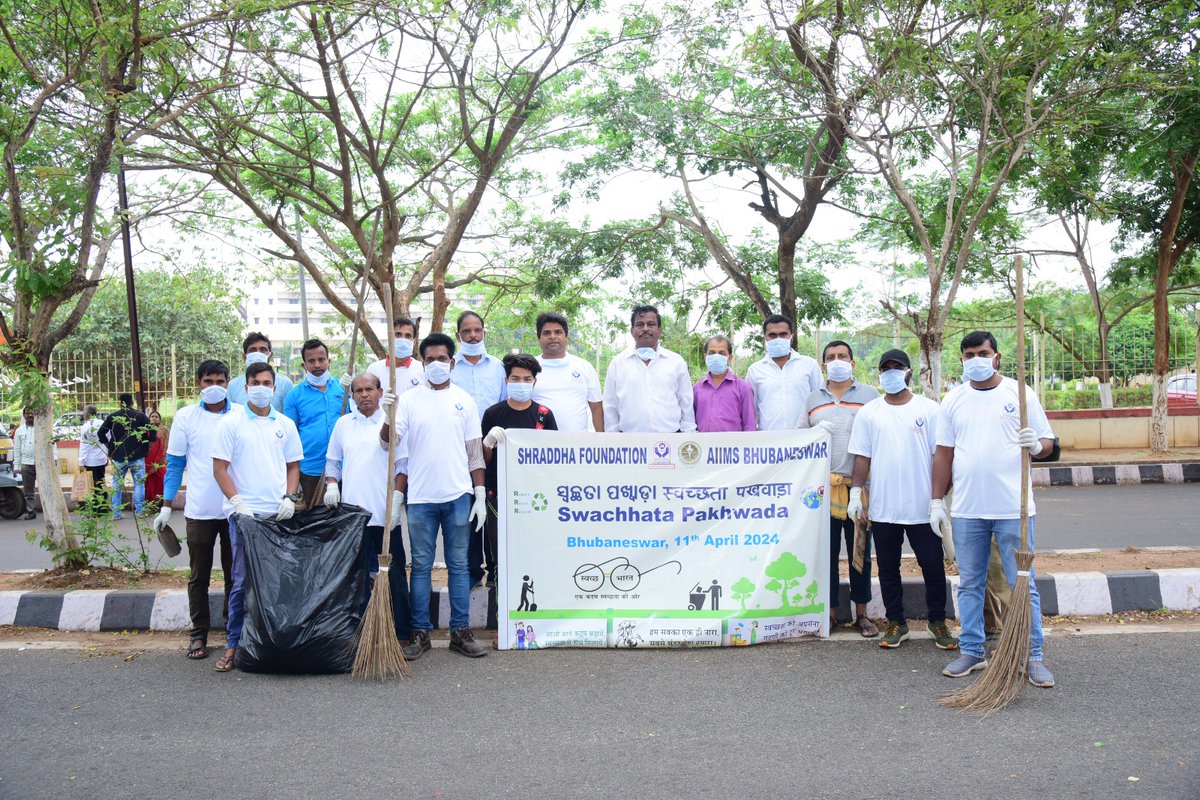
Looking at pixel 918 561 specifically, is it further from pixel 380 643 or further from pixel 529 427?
pixel 380 643

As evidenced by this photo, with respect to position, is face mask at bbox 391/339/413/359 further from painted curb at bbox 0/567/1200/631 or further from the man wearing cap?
the man wearing cap

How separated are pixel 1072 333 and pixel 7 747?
56.5 ft

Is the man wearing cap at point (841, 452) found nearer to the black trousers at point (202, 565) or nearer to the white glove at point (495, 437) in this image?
the white glove at point (495, 437)

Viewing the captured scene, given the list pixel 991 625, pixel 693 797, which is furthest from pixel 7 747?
pixel 991 625

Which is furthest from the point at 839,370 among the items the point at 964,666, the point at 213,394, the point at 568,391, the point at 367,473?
the point at 213,394

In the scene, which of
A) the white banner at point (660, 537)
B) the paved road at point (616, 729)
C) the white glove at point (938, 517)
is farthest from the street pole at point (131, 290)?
the white glove at point (938, 517)

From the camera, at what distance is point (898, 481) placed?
17.2ft

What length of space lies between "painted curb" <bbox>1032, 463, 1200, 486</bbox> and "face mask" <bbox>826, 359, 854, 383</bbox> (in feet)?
28.7

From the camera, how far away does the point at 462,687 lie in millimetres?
4820

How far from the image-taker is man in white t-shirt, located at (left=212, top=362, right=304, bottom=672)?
537 cm

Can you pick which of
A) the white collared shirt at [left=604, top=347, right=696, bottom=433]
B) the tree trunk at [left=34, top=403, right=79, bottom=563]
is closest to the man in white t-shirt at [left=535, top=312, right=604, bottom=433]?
the white collared shirt at [left=604, top=347, right=696, bottom=433]

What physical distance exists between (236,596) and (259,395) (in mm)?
1156

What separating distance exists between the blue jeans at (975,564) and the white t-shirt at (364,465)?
3153 mm

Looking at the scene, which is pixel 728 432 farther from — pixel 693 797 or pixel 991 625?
pixel 693 797
